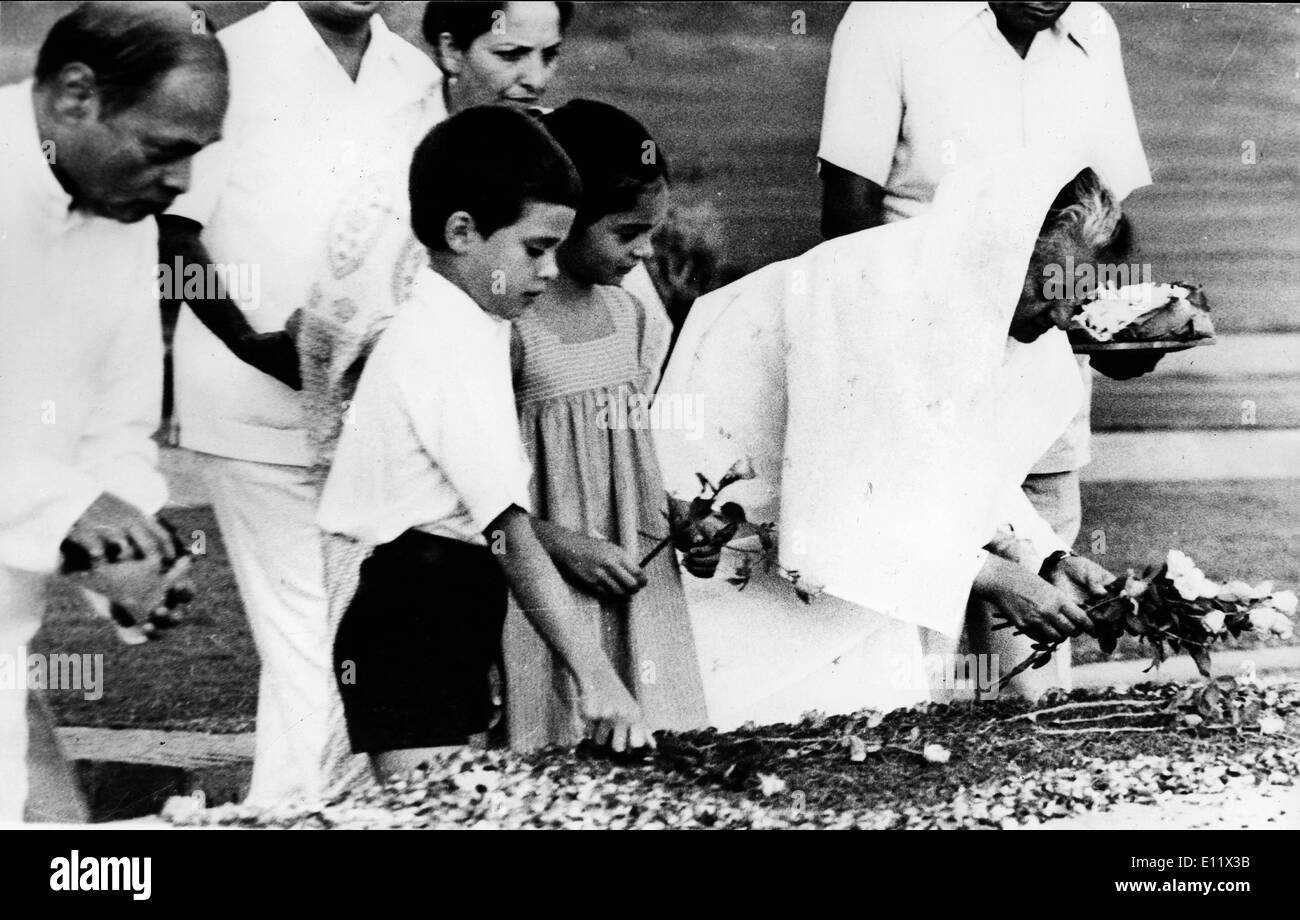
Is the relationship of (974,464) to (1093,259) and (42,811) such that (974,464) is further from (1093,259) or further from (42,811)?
(42,811)

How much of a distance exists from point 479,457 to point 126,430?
1006 mm

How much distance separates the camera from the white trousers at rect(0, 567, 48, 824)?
190 inches

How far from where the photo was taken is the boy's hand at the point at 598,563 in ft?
16.0

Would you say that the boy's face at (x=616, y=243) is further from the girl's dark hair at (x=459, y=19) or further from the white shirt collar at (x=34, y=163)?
the white shirt collar at (x=34, y=163)

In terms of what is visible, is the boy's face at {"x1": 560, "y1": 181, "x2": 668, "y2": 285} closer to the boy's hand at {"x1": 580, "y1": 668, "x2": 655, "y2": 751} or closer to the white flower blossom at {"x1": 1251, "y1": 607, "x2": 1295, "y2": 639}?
the boy's hand at {"x1": 580, "y1": 668, "x2": 655, "y2": 751}

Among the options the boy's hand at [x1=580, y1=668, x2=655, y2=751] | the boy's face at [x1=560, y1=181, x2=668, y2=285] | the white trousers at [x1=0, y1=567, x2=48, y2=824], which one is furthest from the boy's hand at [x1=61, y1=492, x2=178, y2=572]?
the boy's face at [x1=560, y1=181, x2=668, y2=285]

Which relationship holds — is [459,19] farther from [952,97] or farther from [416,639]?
[416,639]

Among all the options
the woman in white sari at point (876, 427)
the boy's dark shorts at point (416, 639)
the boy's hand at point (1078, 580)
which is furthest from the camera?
the boy's hand at point (1078, 580)

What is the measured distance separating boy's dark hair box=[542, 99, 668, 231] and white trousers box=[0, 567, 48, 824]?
189cm

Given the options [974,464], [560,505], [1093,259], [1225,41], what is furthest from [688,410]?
[1225,41]

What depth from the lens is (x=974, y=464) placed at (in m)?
4.97

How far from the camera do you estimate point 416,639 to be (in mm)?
4820

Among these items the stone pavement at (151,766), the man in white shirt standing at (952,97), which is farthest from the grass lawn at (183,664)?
the man in white shirt standing at (952,97)

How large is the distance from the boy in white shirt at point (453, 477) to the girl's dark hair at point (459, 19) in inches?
9.1
